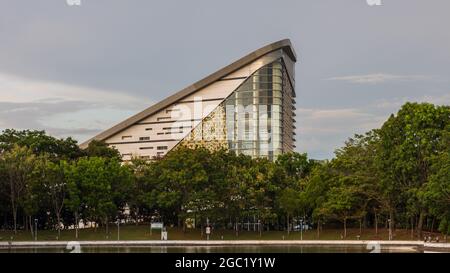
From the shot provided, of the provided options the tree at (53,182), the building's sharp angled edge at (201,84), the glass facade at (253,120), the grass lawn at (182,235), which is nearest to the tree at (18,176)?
the tree at (53,182)

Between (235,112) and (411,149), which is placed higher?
(235,112)

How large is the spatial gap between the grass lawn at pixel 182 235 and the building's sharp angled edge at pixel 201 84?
3397cm

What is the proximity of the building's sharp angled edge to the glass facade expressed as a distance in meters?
2.02

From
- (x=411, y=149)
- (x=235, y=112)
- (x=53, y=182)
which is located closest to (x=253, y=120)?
(x=235, y=112)

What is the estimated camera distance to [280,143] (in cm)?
8631

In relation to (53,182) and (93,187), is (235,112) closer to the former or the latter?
(93,187)

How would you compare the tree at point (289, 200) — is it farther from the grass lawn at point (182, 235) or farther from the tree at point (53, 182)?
the tree at point (53, 182)

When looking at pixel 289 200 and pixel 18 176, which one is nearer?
pixel 18 176

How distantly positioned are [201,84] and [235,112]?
22.4 ft

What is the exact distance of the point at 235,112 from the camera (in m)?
86.2
